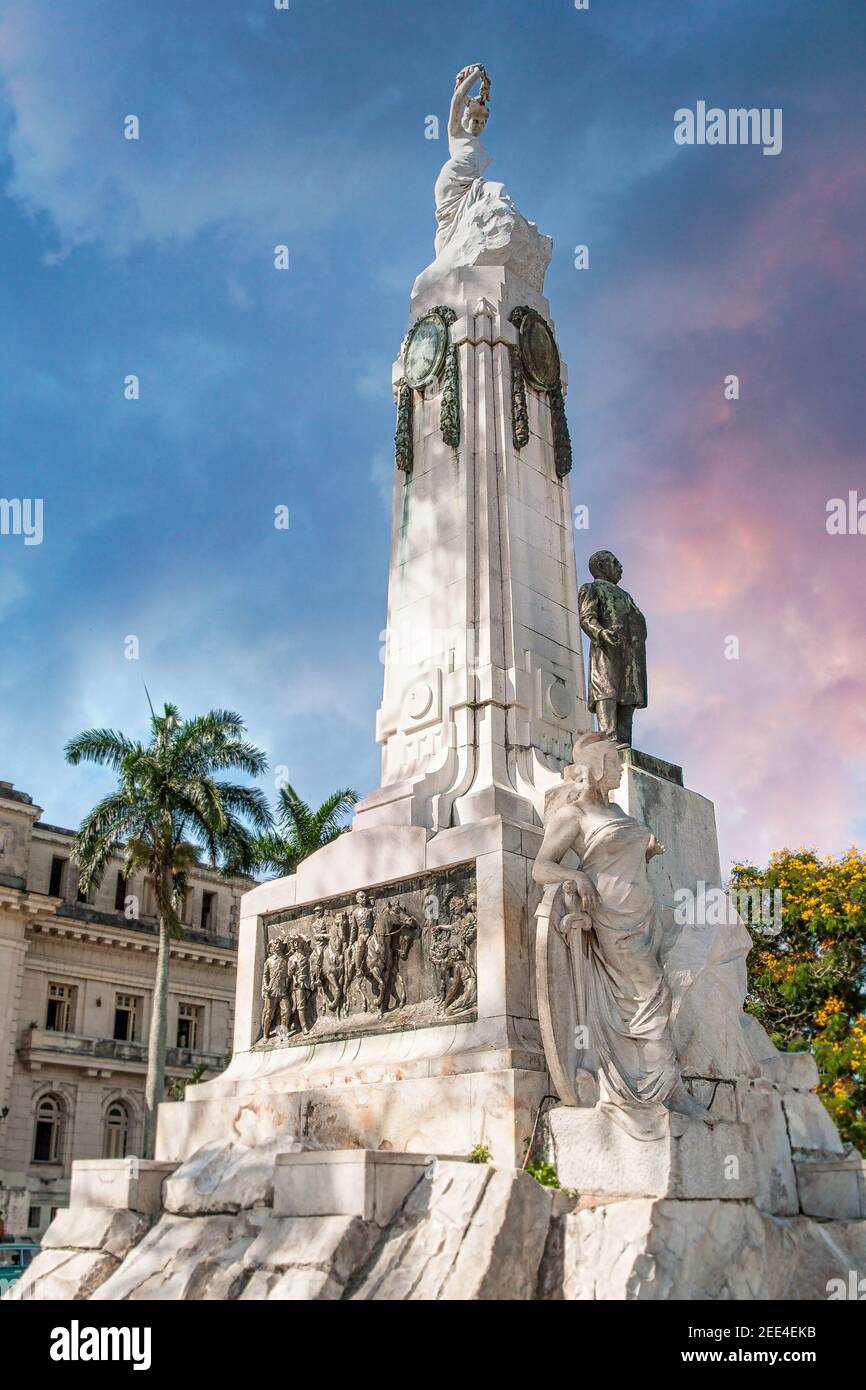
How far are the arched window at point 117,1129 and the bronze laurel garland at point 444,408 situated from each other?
3470cm

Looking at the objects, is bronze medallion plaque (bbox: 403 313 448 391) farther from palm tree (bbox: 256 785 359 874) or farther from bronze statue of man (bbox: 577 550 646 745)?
palm tree (bbox: 256 785 359 874)

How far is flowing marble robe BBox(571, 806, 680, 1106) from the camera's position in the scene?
9.94 m

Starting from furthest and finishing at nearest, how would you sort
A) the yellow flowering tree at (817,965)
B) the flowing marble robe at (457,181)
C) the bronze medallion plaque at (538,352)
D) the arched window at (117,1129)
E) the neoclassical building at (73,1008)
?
the arched window at (117,1129) < the neoclassical building at (73,1008) < the yellow flowering tree at (817,965) < the flowing marble robe at (457,181) < the bronze medallion plaque at (538,352)

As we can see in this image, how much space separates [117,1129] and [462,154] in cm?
3659

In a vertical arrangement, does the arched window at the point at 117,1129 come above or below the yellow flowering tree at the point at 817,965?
below

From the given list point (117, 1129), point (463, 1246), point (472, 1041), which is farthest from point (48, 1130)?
point (463, 1246)

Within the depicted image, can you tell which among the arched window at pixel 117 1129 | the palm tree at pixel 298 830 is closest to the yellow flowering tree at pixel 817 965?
the palm tree at pixel 298 830

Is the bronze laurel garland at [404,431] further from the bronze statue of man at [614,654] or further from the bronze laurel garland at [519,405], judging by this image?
the bronze statue of man at [614,654]

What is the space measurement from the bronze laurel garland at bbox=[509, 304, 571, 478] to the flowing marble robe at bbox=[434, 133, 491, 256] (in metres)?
1.97

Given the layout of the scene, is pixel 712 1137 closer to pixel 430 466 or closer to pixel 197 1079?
pixel 430 466

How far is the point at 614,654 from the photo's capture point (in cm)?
1312

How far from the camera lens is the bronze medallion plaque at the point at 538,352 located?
15000 millimetres
